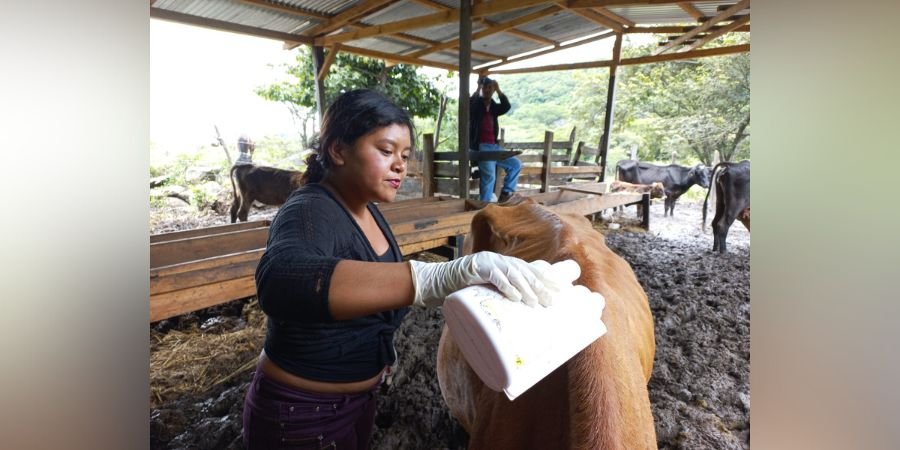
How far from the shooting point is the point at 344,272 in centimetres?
69

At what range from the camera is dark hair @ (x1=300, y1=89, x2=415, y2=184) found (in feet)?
3.04

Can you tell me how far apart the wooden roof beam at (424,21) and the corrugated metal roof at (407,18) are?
0.02 m

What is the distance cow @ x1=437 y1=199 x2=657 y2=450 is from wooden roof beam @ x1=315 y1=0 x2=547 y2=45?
7.47ft

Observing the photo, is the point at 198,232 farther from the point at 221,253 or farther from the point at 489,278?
the point at 489,278

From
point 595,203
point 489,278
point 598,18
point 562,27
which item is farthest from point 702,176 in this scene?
point 489,278

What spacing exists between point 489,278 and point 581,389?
25cm

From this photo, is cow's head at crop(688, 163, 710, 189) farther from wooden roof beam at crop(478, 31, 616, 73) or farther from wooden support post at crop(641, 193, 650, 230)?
wooden roof beam at crop(478, 31, 616, 73)
